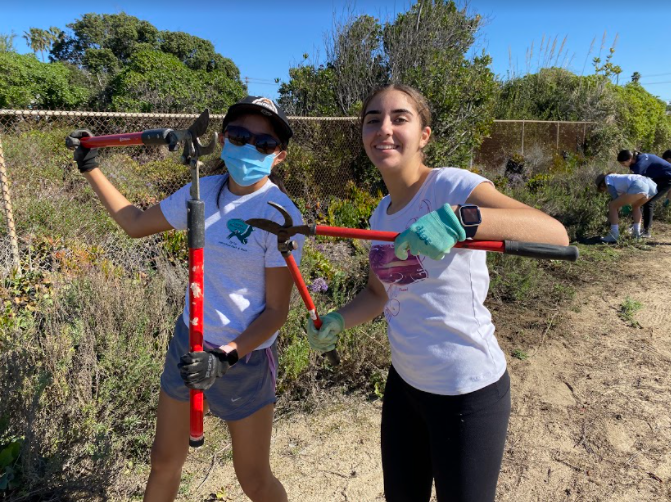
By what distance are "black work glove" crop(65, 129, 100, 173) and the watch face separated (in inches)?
61.0

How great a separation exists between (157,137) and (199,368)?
2.54ft

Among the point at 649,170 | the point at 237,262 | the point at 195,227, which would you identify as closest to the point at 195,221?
the point at 195,227

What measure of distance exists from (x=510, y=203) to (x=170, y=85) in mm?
10834

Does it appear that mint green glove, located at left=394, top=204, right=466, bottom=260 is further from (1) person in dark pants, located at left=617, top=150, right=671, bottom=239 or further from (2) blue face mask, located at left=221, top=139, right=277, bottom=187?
(1) person in dark pants, located at left=617, top=150, right=671, bottom=239

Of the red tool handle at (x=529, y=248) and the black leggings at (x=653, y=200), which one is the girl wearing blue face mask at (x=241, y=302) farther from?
the black leggings at (x=653, y=200)

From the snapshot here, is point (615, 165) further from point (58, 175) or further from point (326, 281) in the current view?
point (58, 175)

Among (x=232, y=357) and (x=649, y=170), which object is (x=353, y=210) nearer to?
(x=232, y=357)

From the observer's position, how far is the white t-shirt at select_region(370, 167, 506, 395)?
1.45m

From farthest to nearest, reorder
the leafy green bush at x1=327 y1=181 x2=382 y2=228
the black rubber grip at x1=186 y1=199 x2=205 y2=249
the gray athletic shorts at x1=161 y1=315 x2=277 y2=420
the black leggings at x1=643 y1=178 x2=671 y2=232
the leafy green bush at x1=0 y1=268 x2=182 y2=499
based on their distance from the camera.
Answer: the black leggings at x1=643 y1=178 x2=671 y2=232
the leafy green bush at x1=327 y1=181 x2=382 y2=228
the leafy green bush at x1=0 y1=268 x2=182 y2=499
the gray athletic shorts at x1=161 y1=315 x2=277 y2=420
the black rubber grip at x1=186 y1=199 x2=205 y2=249

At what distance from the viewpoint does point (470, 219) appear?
47.9 inches

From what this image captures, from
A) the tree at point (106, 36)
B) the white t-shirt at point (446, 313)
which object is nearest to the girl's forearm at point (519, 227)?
the white t-shirt at point (446, 313)

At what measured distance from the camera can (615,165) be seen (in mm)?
11484

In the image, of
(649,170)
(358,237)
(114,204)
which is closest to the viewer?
(358,237)

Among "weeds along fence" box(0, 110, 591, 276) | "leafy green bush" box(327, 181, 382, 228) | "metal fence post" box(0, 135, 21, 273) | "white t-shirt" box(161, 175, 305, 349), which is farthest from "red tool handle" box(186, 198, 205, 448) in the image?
"leafy green bush" box(327, 181, 382, 228)
